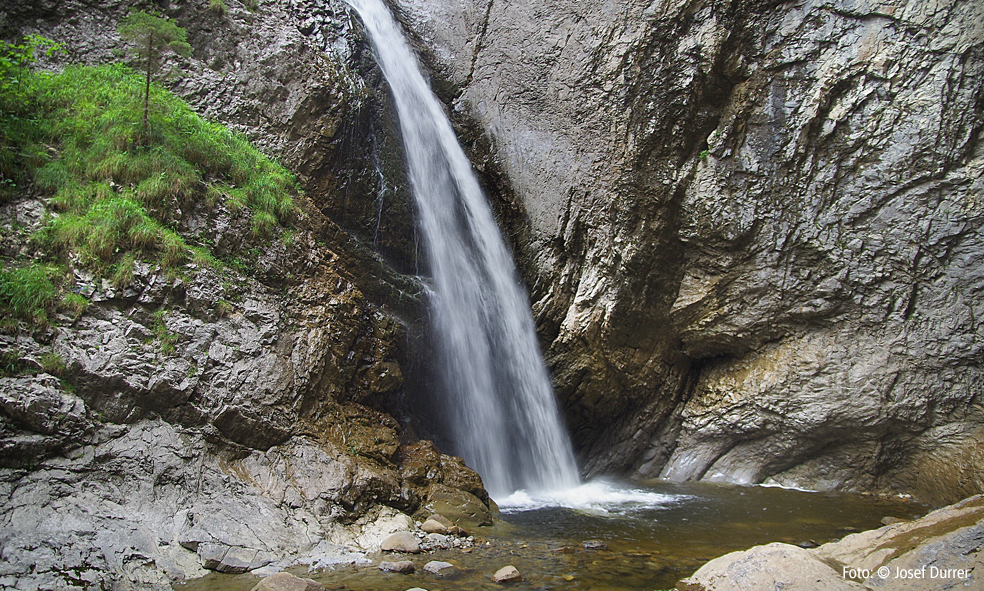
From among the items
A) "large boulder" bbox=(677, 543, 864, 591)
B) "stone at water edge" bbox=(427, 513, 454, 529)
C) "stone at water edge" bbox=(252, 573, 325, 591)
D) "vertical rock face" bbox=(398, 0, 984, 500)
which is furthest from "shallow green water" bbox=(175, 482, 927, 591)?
"vertical rock face" bbox=(398, 0, 984, 500)

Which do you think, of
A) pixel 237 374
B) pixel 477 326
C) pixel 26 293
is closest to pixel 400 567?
pixel 237 374

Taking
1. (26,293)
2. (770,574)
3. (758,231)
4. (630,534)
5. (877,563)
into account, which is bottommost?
(630,534)

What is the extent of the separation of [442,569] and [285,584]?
143 cm

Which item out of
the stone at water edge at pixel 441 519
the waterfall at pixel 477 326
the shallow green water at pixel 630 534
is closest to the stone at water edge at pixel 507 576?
the shallow green water at pixel 630 534

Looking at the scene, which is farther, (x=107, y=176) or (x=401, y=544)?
(x=107, y=176)

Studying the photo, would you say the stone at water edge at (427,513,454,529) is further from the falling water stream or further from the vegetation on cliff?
the vegetation on cliff

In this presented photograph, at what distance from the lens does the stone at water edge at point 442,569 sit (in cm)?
470

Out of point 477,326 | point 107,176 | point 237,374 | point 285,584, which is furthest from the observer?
point 477,326

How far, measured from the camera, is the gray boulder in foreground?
295 centimetres

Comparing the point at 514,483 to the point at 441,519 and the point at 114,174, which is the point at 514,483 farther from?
the point at 114,174

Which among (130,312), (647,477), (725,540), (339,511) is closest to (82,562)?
(339,511)

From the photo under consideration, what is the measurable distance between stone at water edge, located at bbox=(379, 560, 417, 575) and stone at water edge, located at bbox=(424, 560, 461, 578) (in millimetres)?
138

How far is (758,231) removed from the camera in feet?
32.7

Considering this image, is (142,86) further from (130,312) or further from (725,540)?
(725,540)
